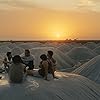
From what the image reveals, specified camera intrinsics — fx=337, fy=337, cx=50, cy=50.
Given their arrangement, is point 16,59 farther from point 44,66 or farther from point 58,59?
point 58,59

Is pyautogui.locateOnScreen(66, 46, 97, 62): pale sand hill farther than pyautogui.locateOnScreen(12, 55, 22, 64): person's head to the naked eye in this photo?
Yes

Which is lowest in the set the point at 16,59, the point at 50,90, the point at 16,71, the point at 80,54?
the point at 80,54

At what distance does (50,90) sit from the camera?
921 cm

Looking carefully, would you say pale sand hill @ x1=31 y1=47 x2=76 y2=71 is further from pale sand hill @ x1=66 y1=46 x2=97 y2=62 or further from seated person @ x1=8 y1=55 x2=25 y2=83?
seated person @ x1=8 y1=55 x2=25 y2=83

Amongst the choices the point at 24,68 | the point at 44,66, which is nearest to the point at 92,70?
the point at 44,66

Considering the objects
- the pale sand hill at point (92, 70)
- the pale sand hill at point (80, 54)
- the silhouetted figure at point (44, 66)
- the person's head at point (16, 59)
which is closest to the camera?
the person's head at point (16, 59)

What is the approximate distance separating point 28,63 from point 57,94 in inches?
104

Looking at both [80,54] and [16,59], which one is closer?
[16,59]

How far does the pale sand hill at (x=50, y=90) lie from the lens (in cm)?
862

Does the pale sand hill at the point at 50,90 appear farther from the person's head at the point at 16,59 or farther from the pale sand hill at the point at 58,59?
the pale sand hill at the point at 58,59

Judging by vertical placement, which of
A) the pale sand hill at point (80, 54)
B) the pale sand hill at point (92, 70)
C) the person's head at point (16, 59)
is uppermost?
the person's head at point (16, 59)

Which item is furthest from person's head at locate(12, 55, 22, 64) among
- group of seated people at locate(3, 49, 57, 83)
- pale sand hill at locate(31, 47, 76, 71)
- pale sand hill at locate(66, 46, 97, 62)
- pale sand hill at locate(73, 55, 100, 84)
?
pale sand hill at locate(66, 46, 97, 62)

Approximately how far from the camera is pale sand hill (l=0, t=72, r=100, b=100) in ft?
28.3

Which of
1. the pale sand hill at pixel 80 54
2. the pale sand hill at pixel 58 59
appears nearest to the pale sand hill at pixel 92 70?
the pale sand hill at pixel 58 59
